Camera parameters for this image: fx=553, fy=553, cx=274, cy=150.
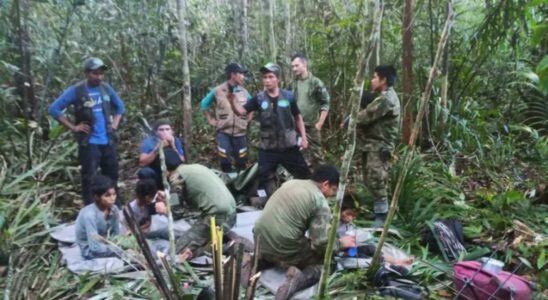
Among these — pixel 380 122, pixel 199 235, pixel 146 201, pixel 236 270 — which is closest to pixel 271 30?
pixel 380 122

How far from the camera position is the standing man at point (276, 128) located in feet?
19.9

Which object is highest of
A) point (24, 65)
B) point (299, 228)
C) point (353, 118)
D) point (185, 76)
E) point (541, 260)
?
point (24, 65)

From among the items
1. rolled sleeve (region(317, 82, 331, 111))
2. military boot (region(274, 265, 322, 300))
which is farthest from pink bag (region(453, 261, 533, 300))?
rolled sleeve (region(317, 82, 331, 111))

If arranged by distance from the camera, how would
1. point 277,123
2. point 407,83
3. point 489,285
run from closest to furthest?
point 489,285, point 277,123, point 407,83

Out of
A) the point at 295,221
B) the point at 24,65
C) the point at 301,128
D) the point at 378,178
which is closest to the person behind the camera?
the point at 295,221

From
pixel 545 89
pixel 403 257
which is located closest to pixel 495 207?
pixel 403 257

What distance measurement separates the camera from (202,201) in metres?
4.88

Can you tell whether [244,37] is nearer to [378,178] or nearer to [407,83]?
[407,83]

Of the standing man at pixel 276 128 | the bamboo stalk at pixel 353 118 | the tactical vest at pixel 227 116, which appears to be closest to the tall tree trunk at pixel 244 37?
the tactical vest at pixel 227 116

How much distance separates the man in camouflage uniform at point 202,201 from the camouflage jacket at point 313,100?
2146 millimetres

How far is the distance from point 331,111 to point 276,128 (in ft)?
9.08

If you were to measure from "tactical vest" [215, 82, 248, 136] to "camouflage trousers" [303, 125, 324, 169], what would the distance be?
2.71 ft

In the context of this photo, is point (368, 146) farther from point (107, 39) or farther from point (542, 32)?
point (107, 39)

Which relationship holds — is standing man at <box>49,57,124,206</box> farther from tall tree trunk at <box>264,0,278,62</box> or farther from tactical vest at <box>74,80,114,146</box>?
tall tree trunk at <box>264,0,278,62</box>
